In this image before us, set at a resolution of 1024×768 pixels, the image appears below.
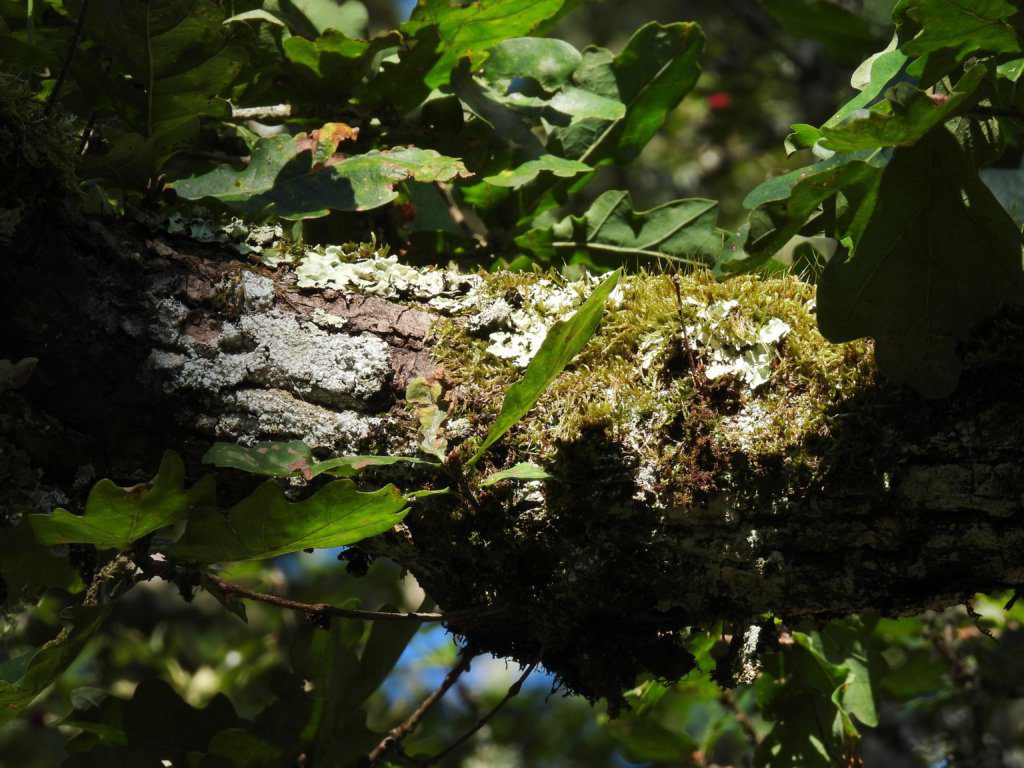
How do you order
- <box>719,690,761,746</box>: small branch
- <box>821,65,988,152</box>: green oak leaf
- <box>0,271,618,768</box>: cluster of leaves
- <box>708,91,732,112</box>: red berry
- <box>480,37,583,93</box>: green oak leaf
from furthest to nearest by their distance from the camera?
<box>708,91,732,112</box>: red berry, <box>719,690,761,746</box>: small branch, <box>480,37,583,93</box>: green oak leaf, <box>0,271,618,768</box>: cluster of leaves, <box>821,65,988,152</box>: green oak leaf

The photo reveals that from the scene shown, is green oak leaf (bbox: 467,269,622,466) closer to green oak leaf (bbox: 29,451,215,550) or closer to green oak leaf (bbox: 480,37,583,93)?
green oak leaf (bbox: 29,451,215,550)

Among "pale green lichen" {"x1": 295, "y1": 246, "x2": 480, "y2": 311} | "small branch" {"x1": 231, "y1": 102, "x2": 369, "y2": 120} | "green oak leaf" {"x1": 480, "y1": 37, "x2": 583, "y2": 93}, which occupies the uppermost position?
"green oak leaf" {"x1": 480, "y1": 37, "x2": 583, "y2": 93}

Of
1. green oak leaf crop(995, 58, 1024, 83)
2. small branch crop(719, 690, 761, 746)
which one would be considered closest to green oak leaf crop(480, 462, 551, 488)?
green oak leaf crop(995, 58, 1024, 83)

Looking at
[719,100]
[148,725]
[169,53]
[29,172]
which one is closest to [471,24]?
[169,53]

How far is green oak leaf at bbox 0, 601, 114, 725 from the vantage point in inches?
42.6

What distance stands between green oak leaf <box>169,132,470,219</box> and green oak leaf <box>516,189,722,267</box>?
32 cm

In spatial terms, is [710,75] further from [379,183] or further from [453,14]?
[379,183]

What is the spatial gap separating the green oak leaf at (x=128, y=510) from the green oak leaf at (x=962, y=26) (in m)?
0.95

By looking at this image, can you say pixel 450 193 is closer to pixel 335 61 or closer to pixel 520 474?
pixel 335 61

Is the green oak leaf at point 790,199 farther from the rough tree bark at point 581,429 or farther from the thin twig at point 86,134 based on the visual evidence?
the thin twig at point 86,134

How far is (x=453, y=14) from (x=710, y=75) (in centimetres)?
283

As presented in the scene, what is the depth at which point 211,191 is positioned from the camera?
1.36m

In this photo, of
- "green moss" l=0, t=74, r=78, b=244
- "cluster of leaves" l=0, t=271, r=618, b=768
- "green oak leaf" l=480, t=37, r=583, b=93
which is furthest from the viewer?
"green oak leaf" l=480, t=37, r=583, b=93

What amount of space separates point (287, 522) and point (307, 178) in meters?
0.58
